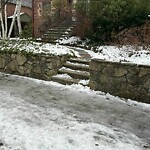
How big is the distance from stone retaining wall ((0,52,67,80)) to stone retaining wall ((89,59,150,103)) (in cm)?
142

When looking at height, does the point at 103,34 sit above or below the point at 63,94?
above

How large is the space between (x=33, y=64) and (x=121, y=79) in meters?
2.78

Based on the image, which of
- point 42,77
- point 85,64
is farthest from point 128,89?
point 42,77

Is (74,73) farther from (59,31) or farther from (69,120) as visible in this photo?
(59,31)

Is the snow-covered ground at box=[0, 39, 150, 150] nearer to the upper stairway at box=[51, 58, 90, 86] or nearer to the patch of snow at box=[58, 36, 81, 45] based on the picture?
the upper stairway at box=[51, 58, 90, 86]

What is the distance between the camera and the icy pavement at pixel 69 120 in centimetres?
332

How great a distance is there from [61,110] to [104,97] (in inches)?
48.1

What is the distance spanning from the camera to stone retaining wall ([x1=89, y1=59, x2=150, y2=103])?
16.6 ft

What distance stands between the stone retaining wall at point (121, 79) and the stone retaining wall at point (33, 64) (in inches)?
55.9

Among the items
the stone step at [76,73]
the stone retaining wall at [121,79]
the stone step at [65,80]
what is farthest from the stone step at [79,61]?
the stone retaining wall at [121,79]

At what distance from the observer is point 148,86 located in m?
5.03

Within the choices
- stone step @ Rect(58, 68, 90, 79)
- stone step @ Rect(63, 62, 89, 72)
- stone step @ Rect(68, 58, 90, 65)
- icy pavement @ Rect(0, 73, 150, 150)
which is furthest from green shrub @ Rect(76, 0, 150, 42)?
icy pavement @ Rect(0, 73, 150, 150)

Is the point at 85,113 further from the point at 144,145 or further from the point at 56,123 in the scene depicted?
the point at 144,145

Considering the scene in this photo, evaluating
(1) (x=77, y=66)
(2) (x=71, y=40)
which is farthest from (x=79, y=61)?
(2) (x=71, y=40)
